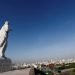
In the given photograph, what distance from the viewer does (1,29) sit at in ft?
40.2

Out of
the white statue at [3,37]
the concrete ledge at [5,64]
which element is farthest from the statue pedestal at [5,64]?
the white statue at [3,37]

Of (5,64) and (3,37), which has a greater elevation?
(3,37)

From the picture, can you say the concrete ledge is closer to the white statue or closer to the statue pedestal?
the statue pedestal

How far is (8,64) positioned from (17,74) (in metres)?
8.99

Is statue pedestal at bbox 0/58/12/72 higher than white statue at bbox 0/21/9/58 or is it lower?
lower

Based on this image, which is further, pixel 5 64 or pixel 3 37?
pixel 3 37

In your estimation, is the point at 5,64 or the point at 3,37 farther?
the point at 3,37

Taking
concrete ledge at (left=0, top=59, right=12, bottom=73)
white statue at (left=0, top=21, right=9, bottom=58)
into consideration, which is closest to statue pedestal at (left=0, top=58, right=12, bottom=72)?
concrete ledge at (left=0, top=59, right=12, bottom=73)

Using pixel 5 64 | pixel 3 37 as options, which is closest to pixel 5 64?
pixel 5 64

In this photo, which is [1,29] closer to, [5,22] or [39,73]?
[5,22]

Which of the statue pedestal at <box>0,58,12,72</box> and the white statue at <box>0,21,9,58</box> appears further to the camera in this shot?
the white statue at <box>0,21,9,58</box>

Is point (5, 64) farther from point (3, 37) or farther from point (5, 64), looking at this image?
point (3, 37)

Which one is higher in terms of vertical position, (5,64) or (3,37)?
(3,37)

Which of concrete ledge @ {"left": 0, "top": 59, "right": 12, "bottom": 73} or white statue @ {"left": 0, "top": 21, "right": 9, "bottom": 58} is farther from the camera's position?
white statue @ {"left": 0, "top": 21, "right": 9, "bottom": 58}
